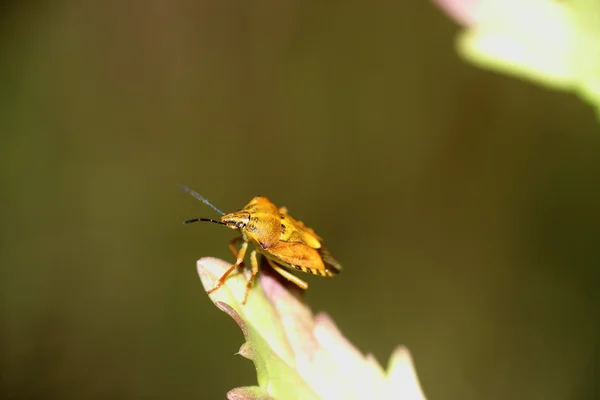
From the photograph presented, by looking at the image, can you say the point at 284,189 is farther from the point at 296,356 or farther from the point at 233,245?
the point at 296,356

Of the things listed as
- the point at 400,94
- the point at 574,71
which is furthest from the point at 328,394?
the point at 400,94

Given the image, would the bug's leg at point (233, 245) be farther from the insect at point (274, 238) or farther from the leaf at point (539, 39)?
the leaf at point (539, 39)

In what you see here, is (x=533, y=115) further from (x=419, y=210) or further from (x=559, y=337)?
(x=559, y=337)

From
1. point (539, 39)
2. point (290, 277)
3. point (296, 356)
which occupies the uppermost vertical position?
point (539, 39)

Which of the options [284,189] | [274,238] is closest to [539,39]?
[274,238]

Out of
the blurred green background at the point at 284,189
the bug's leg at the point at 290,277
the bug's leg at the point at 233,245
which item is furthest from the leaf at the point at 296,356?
the blurred green background at the point at 284,189

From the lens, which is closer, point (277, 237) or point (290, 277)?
point (290, 277)
